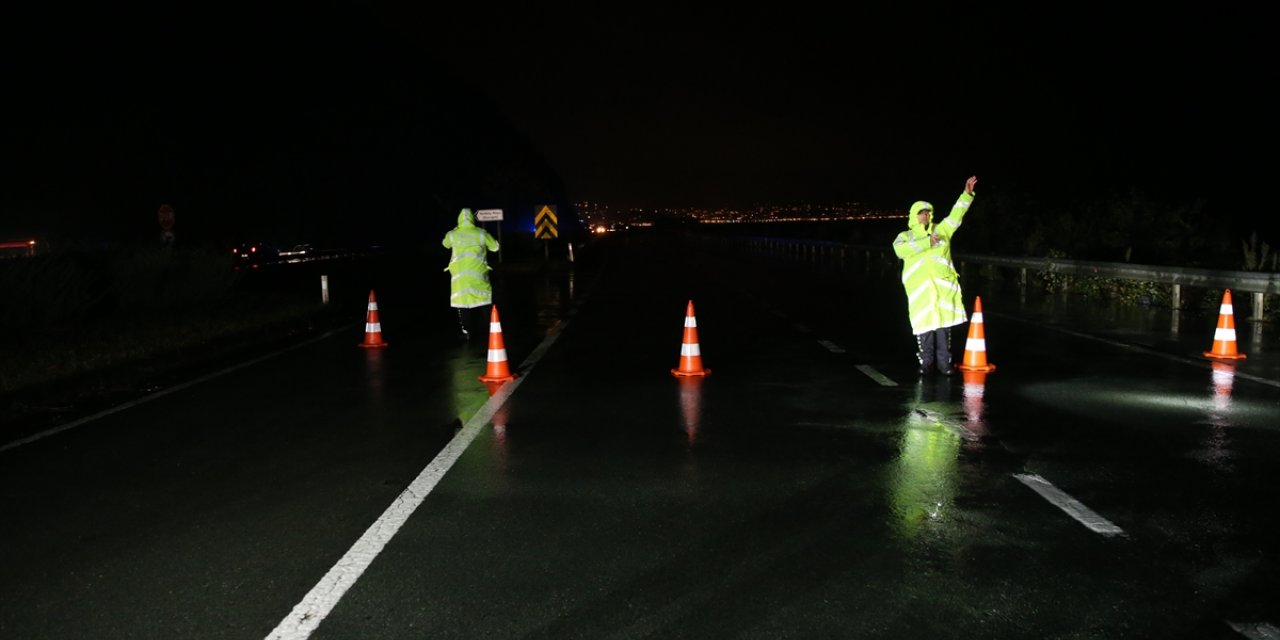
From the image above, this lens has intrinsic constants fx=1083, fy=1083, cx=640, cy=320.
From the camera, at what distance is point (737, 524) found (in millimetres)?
5570

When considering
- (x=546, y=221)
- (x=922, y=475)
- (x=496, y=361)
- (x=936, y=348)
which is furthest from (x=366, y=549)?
(x=546, y=221)

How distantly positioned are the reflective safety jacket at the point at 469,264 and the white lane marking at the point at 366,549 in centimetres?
614

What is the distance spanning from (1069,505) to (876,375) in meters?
5.10

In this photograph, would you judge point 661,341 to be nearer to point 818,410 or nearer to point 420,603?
point 818,410

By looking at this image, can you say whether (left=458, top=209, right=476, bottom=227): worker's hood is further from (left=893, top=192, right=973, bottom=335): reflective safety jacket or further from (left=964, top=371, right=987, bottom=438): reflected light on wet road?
(left=964, top=371, right=987, bottom=438): reflected light on wet road

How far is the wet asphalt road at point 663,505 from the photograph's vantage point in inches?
173

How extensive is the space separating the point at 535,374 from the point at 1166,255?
19.6 meters

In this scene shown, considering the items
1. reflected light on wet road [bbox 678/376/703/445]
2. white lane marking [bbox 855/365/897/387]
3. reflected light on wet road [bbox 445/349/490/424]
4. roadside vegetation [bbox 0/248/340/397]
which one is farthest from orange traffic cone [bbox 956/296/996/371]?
roadside vegetation [bbox 0/248/340/397]

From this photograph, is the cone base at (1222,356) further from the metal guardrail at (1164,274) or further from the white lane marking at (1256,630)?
the white lane marking at (1256,630)

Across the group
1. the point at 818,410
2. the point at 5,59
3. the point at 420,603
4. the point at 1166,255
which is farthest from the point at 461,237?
the point at 5,59

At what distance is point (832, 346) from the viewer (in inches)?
539

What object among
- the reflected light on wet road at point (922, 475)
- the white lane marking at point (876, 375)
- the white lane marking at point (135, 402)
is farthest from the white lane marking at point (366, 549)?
the white lane marking at point (876, 375)

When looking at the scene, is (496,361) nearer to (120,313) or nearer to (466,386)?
(466,386)

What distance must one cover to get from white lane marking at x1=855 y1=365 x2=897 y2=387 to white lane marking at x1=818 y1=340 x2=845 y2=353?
5.04 feet
